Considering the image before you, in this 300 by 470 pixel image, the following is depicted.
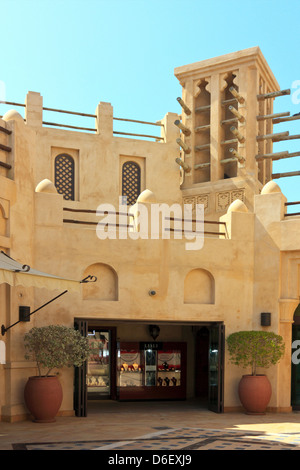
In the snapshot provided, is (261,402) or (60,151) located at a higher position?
(60,151)

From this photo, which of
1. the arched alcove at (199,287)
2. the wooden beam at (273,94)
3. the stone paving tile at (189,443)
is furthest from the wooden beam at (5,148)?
the wooden beam at (273,94)

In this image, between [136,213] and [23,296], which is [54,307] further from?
[136,213]

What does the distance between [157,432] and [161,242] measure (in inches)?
200

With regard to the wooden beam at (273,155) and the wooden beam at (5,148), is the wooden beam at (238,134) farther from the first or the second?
the wooden beam at (5,148)

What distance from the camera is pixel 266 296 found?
51.6 ft

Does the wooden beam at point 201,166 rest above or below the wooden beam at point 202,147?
below

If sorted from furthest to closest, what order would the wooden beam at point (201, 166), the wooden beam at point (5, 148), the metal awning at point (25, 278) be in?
the wooden beam at point (201, 166) → the wooden beam at point (5, 148) → the metal awning at point (25, 278)

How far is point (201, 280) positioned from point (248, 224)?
6.68ft

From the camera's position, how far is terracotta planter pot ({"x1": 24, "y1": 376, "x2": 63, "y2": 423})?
1295cm

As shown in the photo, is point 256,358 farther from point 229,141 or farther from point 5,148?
point 229,141

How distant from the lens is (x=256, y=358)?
14883mm

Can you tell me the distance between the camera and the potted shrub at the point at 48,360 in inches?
511

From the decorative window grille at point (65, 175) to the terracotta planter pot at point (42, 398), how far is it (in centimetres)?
788
